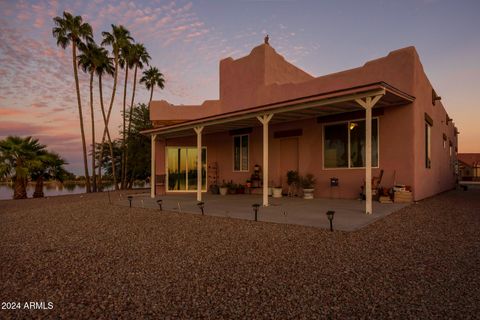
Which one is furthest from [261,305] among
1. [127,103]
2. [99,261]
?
[127,103]

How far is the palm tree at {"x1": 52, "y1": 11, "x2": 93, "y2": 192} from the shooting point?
2089cm

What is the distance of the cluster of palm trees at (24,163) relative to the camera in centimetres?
1570

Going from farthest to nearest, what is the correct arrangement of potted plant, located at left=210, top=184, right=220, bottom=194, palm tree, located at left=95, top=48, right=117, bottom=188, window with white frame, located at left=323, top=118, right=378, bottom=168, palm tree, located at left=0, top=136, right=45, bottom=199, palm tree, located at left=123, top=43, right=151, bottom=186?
1. palm tree, located at left=123, top=43, right=151, bottom=186
2. palm tree, located at left=95, top=48, right=117, bottom=188
3. palm tree, located at left=0, top=136, right=45, bottom=199
4. potted plant, located at left=210, top=184, right=220, bottom=194
5. window with white frame, located at left=323, top=118, right=378, bottom=168

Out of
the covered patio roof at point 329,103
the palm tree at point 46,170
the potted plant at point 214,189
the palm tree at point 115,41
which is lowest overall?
the potted plant at point 214,189

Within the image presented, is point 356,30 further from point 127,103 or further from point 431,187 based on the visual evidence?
point 127,103

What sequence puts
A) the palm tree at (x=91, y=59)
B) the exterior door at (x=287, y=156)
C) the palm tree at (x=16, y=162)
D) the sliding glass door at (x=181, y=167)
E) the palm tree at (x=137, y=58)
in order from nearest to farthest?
the exterior door at (x=287, y=156), the palm tree at (x=16, y=162), the sliding glass door at (x=181, y=167), the palm tree at (x=91, y=59), the palm tree at (x=137, y=58)

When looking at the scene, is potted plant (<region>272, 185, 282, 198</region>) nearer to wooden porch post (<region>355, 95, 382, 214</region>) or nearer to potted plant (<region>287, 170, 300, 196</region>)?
potted plant (<region>287, 170, 300, 196</region>)

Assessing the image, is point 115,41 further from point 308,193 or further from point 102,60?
point 308,193

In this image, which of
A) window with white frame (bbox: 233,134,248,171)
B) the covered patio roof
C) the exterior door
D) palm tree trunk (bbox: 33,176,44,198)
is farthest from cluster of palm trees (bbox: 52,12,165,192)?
the exterior door

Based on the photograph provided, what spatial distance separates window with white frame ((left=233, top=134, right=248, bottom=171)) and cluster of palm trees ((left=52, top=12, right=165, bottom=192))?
40.0ft

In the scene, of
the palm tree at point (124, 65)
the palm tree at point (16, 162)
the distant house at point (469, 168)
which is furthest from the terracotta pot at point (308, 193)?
the distant house at point (469, 168)

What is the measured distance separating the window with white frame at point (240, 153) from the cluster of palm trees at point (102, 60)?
12.2 meters

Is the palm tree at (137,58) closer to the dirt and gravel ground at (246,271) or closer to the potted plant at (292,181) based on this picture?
the potted plant at (292,181)

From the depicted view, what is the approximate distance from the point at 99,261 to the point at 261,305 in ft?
8.92
